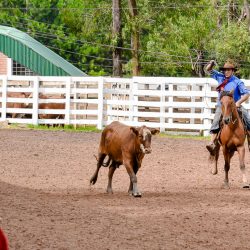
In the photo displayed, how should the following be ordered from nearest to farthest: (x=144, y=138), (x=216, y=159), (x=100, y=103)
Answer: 1. (x=144, y=138)
2. (x=216, y=159)
3. (x=100, y=103)

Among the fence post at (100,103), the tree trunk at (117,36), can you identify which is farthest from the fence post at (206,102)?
the tree trunk at (117,36)

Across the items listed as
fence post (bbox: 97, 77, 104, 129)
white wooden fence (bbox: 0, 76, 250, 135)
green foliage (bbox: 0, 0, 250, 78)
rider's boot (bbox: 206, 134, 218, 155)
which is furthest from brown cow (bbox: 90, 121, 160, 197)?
green foliage (bbox: 0, 0, 250, 78)

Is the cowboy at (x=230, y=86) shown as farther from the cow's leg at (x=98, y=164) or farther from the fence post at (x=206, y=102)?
the fence post at (x=206, y=102)

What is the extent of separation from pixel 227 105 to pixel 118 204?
11.4ft

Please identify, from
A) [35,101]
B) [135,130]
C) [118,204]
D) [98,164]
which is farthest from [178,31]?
[118,204]

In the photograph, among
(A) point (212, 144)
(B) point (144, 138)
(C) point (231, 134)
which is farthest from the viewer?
(A) point (212, 144)

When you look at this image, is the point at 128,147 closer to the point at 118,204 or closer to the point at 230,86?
the point at 118,204

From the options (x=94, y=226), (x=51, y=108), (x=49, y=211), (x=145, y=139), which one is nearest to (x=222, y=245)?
(x=94, y=226)

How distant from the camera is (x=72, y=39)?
279 ft

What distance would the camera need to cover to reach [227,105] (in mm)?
17094

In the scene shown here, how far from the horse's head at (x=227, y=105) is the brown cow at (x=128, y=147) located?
1.68 meters

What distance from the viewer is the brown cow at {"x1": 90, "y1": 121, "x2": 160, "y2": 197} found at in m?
15.3

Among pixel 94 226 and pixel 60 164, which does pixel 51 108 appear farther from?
pixel 94 226

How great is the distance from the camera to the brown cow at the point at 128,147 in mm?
15336
